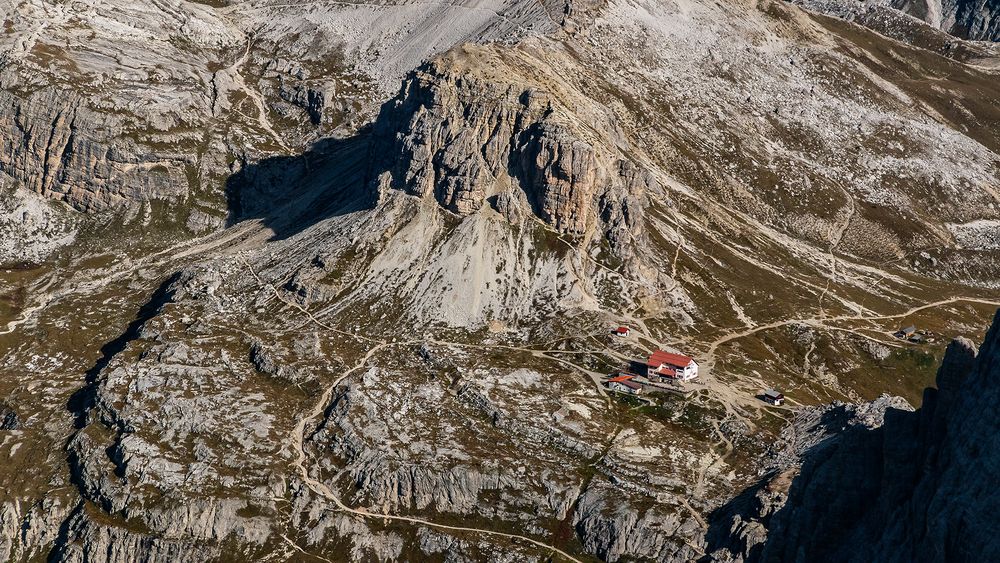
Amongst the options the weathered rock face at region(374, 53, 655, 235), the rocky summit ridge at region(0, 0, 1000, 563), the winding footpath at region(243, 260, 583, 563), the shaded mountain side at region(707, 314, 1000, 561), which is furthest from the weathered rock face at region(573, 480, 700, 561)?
the weathered rock face at region(374, 53, 655, 235)

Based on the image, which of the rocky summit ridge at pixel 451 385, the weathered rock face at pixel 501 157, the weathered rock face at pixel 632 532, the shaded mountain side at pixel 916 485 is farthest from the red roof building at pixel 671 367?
the shaded mountain side at pixel 916 485

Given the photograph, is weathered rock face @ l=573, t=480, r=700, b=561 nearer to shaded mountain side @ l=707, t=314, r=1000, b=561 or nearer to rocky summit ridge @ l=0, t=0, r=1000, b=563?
rocky summit ridge @ l=0, t=0, r=1000, b=563

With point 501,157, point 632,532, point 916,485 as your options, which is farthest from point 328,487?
point 916,485

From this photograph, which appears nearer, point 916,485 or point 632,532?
point 916,485

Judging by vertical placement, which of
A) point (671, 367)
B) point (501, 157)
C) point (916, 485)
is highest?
point (916, 485)

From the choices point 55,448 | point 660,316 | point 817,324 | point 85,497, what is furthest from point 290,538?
point 817,324

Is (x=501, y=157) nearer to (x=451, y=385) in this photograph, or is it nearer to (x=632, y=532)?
(x=451, y=385)
